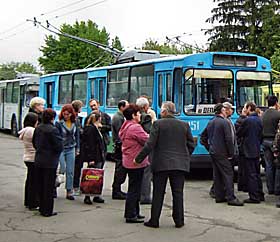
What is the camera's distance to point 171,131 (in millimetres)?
7922

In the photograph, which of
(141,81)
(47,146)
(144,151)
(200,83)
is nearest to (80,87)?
(141,81)

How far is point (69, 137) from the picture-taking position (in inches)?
392

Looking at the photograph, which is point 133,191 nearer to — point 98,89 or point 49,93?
point 98,89

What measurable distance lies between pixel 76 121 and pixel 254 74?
17.9 ft

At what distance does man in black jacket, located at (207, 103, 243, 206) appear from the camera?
9786 mm

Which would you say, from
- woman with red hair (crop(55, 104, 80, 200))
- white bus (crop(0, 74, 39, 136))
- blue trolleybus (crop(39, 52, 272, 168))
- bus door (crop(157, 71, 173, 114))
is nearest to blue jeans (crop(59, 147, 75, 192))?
woman with red hair (crop(55, 104, 80, 200))

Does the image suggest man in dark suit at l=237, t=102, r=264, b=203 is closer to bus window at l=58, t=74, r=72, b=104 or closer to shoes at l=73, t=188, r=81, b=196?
shoes at l=73, t=188, r=81, b=196

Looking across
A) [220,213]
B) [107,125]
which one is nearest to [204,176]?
[107,125]

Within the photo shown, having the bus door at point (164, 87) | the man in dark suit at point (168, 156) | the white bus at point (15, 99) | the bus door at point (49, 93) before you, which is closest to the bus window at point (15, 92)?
the white bus at point (15, 99)

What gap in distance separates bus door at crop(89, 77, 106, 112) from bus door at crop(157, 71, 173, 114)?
373 centimetres

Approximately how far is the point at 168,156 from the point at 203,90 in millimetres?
5146

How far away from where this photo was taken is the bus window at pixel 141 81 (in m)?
14.3

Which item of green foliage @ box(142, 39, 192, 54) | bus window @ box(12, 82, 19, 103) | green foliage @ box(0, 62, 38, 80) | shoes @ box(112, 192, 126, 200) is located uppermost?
green foliage @ box(0, 62, 38, 80)

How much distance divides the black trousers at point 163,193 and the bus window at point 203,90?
4.79 m
